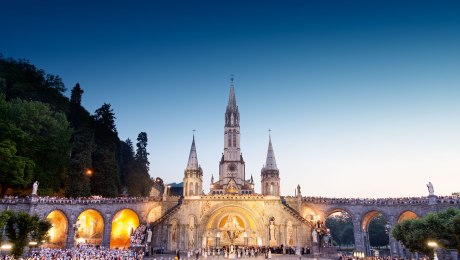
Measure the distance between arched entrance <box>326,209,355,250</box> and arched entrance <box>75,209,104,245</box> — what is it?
154 feet

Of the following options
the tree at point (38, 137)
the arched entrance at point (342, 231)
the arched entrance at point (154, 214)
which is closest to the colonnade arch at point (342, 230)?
the arched entrance at point (342, 231)

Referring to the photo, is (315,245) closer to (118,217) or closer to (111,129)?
(118,217)

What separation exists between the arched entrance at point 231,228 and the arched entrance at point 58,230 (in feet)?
58.9

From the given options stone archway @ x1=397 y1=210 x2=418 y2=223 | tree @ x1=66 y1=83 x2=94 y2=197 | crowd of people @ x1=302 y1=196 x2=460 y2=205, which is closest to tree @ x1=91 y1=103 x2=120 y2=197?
tree @ x1=66 y1=83 x2=94 y2=197

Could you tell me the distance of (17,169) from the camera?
36250 mm

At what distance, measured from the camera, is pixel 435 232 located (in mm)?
26078

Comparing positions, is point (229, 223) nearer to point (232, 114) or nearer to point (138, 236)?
point (138, 236)

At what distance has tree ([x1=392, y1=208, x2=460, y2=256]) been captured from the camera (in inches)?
983

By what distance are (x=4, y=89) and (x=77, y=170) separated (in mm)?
16548

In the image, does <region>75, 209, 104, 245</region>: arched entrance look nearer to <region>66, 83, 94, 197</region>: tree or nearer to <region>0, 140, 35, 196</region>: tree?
<region>66, 83, 94, 197</region>: tree

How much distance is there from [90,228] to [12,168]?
48.8 ft

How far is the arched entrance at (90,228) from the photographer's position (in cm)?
4538

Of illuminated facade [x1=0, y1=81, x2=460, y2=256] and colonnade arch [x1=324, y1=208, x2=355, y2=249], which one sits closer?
illuminated facade [x1=0, y1=81, x2=460, y2=256]

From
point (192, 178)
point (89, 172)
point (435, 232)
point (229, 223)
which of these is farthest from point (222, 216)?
point (435, 232)
